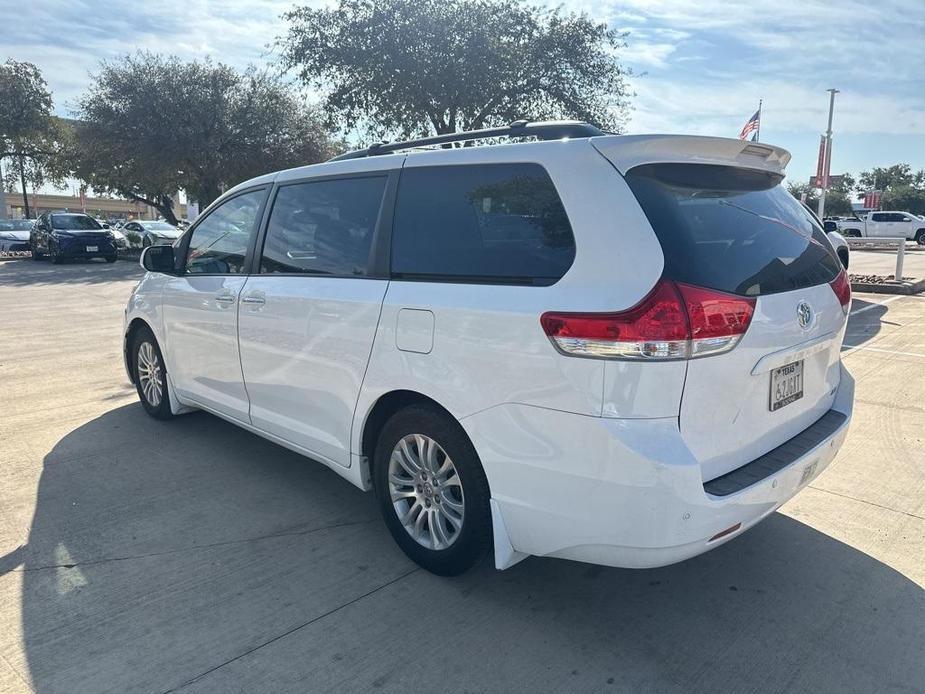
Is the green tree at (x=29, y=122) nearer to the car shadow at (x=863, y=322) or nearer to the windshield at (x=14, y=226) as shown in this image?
the windshield at (x=14, y=226)

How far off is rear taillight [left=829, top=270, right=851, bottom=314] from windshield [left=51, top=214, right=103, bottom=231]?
25.3 metres

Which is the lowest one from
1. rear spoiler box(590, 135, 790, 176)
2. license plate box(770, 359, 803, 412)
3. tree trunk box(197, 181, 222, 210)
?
license plate box(770, 359, 803, 412)

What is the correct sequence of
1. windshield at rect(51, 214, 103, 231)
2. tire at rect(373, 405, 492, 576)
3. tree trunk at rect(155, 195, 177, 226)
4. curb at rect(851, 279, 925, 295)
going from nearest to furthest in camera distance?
tire at rect(373, 405, 492, 576) → curb at rect(851, 279, 925, 295) → windshield at rect(51, 214, 103, 231) → tree trunk at rect(155, 195, 177, 226)

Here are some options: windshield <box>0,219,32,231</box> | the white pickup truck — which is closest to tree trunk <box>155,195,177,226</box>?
windshield <box>0,219,32,231</box>

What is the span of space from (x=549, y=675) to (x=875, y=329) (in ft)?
28.3

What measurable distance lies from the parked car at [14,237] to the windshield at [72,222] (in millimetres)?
4399

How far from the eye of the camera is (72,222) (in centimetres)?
2384

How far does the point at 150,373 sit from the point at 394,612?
3407 millimetres

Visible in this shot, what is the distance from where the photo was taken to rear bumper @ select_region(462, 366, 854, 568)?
2.36 m

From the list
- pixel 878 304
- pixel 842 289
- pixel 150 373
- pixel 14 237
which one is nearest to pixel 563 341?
pixel 842 289

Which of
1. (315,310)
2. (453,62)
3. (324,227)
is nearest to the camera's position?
(315,310)

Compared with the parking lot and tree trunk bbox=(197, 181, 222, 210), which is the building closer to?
tree trunk bbox=(197, 181, 222, 210)

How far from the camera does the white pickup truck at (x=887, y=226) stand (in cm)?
3612

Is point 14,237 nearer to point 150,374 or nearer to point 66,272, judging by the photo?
point 66,272
